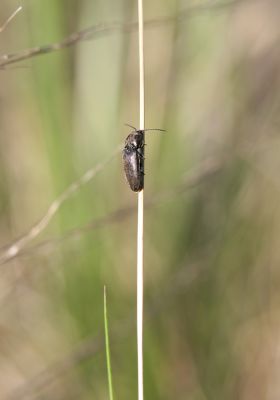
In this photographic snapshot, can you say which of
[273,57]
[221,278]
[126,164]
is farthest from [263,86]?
[126,164]

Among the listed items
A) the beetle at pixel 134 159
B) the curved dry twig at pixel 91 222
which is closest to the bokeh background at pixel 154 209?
the curved dry twig at pixel 91 222

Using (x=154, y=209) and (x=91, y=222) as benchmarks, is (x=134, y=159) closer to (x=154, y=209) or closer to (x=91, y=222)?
(x=91, y=222)

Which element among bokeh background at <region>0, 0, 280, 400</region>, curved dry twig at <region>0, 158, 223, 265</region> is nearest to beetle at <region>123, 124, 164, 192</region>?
curved dry twig at <region>0, 158, 223, 265</region>

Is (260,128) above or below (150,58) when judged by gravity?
below

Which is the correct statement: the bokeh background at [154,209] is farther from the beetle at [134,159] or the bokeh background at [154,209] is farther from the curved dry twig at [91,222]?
the beetle at [134,159]

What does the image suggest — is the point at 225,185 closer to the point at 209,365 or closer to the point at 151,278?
the point at 151,278

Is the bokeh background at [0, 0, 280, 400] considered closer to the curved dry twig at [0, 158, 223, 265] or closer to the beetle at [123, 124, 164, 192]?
the curved dry twig at [0, 158, 223, 265]
